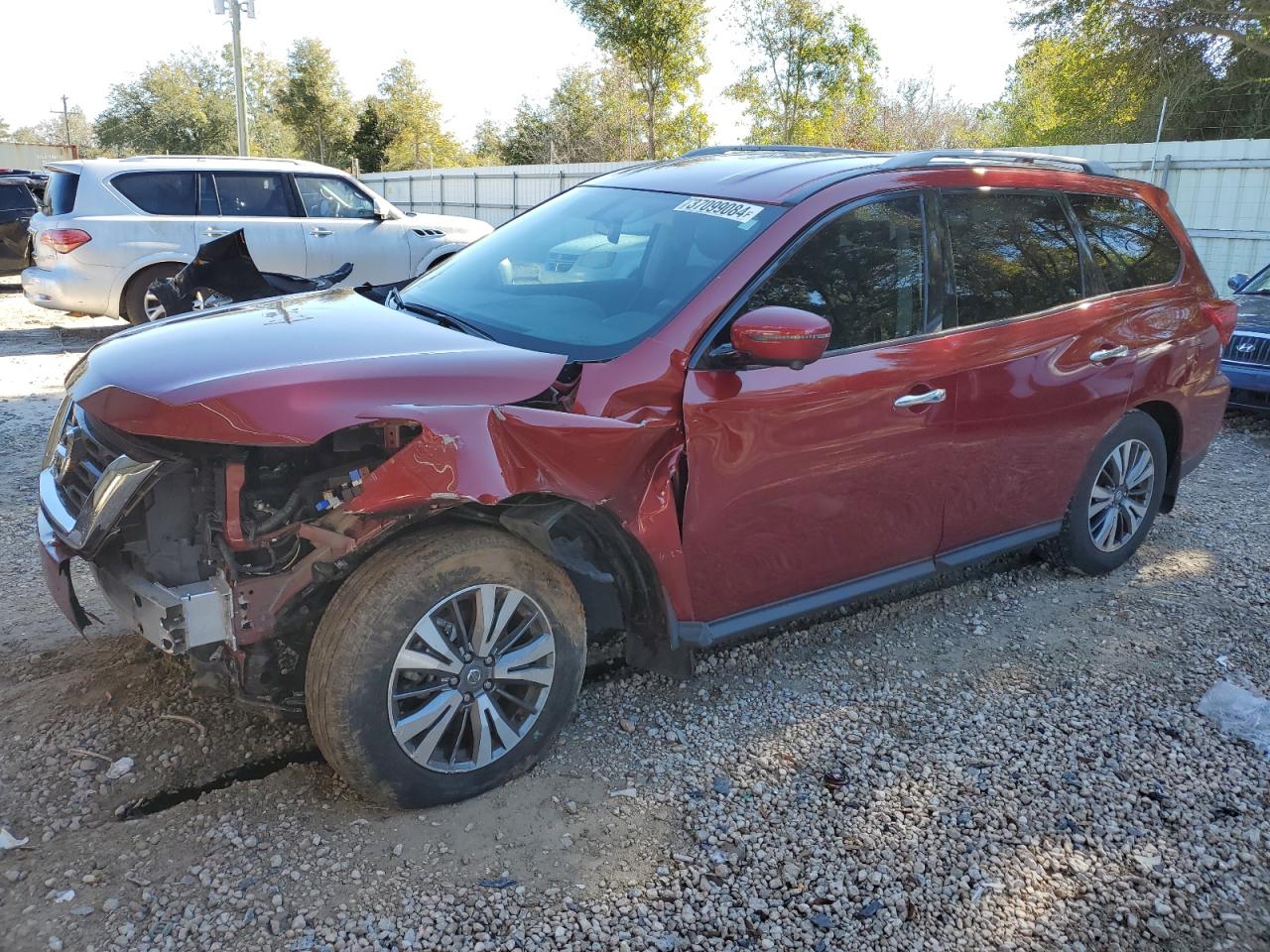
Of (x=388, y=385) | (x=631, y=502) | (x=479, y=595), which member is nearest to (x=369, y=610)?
(x=479, y=595)

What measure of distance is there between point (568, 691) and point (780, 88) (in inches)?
1037

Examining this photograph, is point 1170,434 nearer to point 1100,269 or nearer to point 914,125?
point 1100,269

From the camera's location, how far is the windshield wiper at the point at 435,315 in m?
3.33

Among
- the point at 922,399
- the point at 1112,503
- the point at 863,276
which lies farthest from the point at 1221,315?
the point at 863,276

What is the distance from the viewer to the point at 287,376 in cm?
255

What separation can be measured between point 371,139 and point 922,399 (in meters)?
42.2

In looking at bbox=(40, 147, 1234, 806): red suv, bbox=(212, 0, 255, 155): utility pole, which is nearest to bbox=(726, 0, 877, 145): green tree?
bbox=(212, 0, 255, 155): utility pole

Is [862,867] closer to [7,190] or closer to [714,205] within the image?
[714,205]

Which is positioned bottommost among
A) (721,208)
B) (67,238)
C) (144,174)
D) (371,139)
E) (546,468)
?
(546,468)

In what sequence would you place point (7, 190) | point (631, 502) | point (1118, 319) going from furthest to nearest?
point (7, 190)
point (1118, 319)
point (631, 502)

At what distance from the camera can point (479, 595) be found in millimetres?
2758

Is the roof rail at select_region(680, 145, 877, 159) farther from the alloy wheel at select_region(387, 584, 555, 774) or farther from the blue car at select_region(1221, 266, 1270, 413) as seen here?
the blue car at select_region(1221, 266, 1270, 413)

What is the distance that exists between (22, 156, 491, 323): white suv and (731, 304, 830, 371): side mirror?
730 centimetres

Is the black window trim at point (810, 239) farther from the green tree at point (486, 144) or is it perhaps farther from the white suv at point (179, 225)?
the green tree at point (486, 144)
